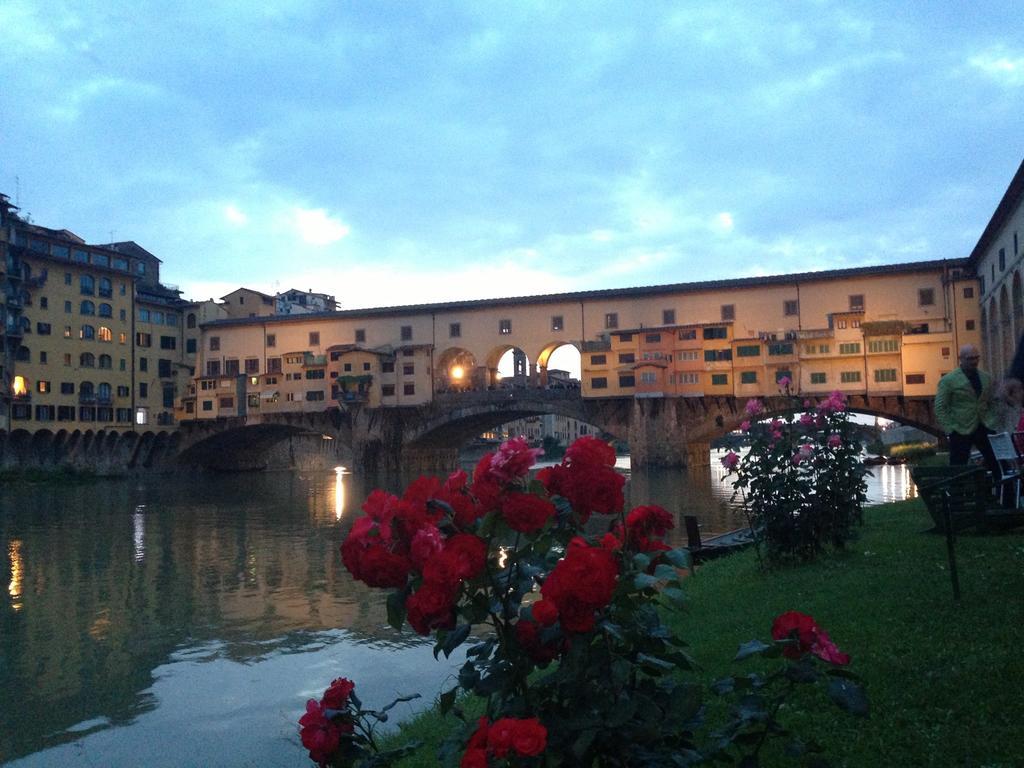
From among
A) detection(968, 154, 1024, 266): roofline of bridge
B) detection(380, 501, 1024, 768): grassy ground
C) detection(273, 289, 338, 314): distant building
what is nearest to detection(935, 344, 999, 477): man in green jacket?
detection(380, 501, 1024, 768): grassy ground

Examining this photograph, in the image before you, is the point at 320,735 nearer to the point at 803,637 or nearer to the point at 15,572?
the point at 803,637

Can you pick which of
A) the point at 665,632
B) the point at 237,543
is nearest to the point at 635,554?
the point at 665,632

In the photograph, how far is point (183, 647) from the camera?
9.72 metres

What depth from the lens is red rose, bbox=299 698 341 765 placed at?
287 cm

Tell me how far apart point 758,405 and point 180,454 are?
206 feet

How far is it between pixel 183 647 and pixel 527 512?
28.2 ft

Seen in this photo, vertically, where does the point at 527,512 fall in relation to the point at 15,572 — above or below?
above

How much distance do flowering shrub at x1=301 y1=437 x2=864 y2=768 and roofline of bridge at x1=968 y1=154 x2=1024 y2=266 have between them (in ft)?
107

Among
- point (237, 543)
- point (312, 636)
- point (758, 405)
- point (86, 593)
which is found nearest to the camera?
point (758, 405)

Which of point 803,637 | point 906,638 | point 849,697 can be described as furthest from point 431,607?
point 906,638

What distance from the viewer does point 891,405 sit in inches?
1842

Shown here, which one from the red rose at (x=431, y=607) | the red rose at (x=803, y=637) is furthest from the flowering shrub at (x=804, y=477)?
the red rose at (x=431, y=607)

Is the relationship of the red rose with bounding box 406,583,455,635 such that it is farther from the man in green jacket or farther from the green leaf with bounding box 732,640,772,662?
the man in green jacket

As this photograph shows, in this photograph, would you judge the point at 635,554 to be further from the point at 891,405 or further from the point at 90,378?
the point at 90,378
